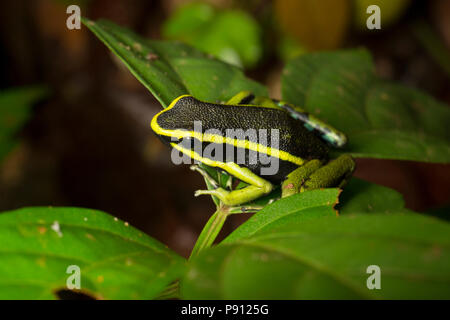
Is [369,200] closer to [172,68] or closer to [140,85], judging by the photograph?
[172,68]

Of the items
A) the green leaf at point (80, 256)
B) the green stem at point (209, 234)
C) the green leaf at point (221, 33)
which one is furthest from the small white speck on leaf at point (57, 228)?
the green leaf at point (221, 33)

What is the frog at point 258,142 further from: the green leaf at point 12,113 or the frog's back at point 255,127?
the green leaf at point 12,113

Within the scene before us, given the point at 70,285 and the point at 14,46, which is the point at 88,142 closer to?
the point at 14,46

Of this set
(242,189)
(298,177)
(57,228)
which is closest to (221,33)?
(298,177)

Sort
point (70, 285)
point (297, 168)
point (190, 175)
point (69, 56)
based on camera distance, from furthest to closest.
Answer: point (69, 56) → point (190, 175) → point (297, 168) → point (70, 285)

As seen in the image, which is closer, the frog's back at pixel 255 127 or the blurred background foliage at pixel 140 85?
the frog's back at pixel 255 127
